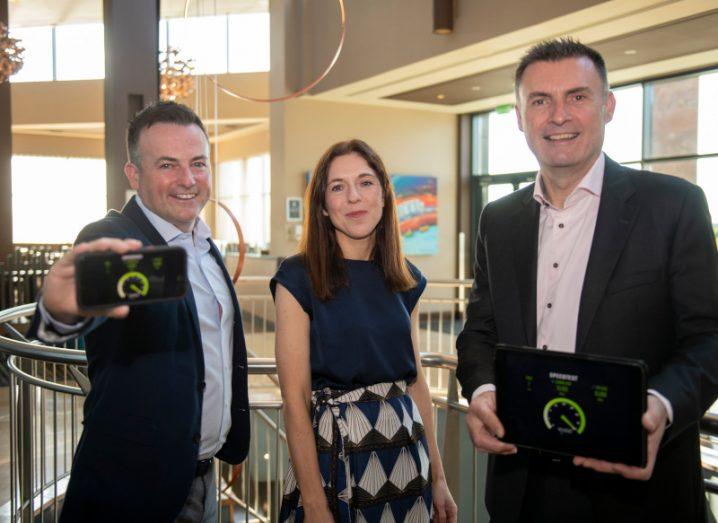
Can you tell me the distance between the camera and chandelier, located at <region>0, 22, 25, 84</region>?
6.07 m

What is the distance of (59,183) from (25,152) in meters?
1.51

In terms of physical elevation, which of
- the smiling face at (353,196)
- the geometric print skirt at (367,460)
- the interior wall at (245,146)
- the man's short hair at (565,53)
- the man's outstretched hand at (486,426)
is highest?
the interior wall at (245,146)

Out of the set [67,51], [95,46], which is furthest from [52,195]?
[95,46]

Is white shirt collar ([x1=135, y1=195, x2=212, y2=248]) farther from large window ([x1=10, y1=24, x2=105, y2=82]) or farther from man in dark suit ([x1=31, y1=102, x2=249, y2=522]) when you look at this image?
large window ([x1=10, y1=24, x2=105, y2=82])

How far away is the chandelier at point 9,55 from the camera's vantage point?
6066 mm

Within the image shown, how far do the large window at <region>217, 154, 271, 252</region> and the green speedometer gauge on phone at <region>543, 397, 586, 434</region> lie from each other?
54.6 feet

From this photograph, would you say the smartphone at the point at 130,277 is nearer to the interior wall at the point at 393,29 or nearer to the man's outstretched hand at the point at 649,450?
the man's outstretched hand at the point at 649,450

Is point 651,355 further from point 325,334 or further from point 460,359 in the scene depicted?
point 325,334

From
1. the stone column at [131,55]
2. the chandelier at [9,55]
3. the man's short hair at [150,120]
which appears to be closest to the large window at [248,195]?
the chandelier at [9,55]

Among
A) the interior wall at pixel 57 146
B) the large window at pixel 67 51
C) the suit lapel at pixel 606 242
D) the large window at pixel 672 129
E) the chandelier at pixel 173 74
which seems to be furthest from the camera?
the interior wall at pixel 57 146

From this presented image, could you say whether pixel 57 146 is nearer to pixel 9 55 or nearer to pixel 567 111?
pixel 9 55

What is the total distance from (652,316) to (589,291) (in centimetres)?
15

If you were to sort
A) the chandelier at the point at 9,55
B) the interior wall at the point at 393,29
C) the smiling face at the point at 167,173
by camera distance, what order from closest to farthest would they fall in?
the smiling face at the point at 167,173 → the chandelier at the point at 9,55 → the interior wall at the point at 393,29

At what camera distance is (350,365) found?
1.91 meters
